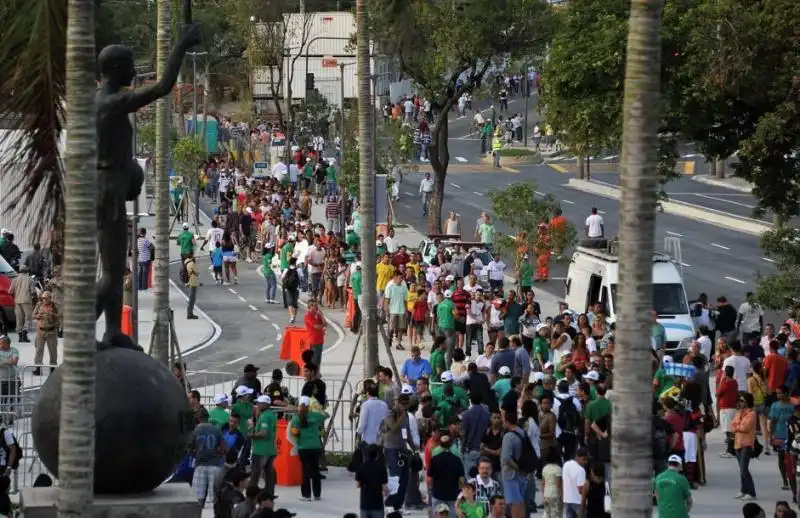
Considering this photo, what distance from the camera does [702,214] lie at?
202ft

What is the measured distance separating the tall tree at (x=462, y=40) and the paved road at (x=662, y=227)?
19.2 feet

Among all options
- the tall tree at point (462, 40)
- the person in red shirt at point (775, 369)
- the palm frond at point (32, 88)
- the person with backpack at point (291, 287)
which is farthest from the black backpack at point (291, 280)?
the palm frond at point (32, 88)

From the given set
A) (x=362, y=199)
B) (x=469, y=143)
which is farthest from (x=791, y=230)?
(x=469, y=143)

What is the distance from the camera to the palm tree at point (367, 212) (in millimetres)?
29250

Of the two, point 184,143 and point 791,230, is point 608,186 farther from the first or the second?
point 791,230

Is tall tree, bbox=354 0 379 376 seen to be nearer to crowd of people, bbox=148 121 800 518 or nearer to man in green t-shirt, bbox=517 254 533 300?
crowd of people, bbox=148 121 800 518

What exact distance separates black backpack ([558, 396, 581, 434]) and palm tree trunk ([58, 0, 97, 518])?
12.6m

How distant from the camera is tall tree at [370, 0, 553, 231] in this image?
5088 cm

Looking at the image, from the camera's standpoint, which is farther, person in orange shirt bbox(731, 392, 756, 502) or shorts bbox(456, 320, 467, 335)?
shorts bbox(456, 320, 467, 335)

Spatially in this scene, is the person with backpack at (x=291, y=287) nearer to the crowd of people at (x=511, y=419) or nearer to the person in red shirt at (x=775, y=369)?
the crowd of people at (x=511, y=419)

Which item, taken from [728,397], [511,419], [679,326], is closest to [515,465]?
[511,419]

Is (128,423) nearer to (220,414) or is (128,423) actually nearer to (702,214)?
(220,414)

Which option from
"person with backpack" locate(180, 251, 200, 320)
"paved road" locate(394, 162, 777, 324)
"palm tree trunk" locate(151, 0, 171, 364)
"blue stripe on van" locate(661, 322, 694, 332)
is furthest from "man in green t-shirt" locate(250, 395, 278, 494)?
"paved road" locate(394, 162, 777, 324)

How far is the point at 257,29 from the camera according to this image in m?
74.9
